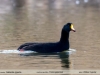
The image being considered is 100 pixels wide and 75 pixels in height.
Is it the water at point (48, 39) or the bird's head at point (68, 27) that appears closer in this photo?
the water at point (48, 39)

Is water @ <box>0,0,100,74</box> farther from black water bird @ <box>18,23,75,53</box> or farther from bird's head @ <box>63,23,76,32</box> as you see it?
bird's head @ <box>63,23,76,32</box>

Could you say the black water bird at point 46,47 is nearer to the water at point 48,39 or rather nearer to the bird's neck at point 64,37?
the bird's neck at point 64,37

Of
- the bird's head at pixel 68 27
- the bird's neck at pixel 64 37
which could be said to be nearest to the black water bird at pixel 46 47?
the bird's neck at pixel 64 37

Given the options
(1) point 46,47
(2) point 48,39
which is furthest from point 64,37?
(2) point 48,39

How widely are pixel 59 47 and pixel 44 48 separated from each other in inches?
19.8

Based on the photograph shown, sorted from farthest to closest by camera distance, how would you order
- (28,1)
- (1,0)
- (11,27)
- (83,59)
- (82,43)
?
(1,0)
(28,1)
(11,27)
(82,43)
(83,59)

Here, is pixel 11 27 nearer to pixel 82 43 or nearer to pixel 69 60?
pixel 82 43

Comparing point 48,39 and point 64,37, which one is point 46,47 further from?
point 48,39

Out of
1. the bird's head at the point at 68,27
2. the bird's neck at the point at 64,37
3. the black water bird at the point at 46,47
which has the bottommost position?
the black water bird at the point at 46,47

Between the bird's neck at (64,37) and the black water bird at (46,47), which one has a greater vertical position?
the bird's neck at (64,37)

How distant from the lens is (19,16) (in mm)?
36688

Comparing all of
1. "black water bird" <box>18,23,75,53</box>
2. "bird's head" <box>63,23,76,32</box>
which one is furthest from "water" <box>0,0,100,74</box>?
"bird's head" <box>63,23,76,32</box>

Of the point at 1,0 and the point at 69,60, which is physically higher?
the point at 1,0

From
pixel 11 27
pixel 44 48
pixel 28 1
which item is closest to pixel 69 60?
pixel 44 48
